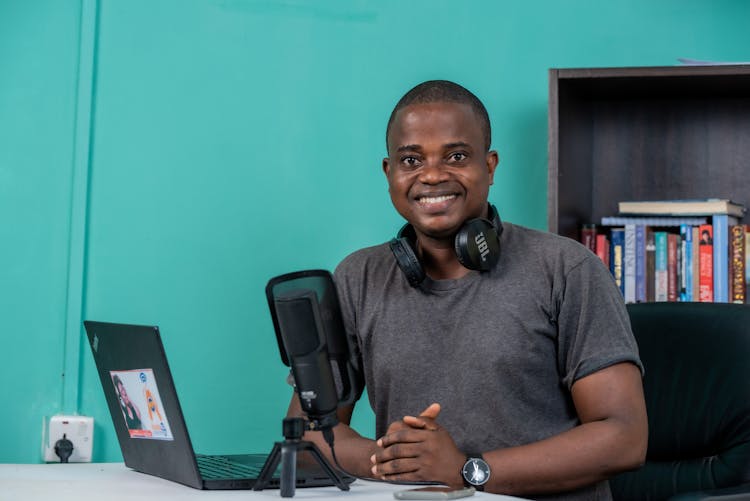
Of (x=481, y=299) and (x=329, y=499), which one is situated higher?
(x=481, y=299)

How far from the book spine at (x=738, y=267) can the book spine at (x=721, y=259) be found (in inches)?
0.6

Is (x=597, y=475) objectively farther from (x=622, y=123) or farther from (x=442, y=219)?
(x=622, y=123)

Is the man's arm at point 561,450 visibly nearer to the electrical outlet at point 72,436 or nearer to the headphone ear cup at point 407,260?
the headphone ear cup at point 407,260

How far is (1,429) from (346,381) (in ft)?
5.22

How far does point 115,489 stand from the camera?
1.26 metres

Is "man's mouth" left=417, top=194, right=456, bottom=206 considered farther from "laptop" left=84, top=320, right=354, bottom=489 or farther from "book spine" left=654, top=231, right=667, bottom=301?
"book spine" left=654, top=231, right=667, bottom=301

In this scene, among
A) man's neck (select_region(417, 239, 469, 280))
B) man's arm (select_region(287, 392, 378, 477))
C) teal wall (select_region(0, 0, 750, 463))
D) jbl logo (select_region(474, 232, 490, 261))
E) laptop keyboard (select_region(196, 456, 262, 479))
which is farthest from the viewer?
teal wall (select_region(0, 0, 750, 463))

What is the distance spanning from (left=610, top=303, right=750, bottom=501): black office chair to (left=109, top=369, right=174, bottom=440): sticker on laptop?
0.94 m

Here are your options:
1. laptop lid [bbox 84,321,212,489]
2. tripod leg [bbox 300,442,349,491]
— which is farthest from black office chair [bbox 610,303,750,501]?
laptop lid [bbox 84,321,212,489]

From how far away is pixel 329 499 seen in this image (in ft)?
3.92

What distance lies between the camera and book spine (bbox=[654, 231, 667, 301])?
2393 millimetres

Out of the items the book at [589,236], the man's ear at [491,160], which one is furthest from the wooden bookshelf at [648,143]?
the man's ear at [491,160]

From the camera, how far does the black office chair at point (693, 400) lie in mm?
1731

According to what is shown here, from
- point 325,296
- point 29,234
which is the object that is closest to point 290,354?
point 325,296
